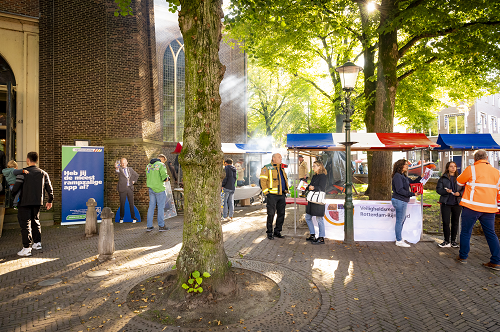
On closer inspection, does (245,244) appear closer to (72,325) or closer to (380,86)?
(72,325)

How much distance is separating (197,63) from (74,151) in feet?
23.9

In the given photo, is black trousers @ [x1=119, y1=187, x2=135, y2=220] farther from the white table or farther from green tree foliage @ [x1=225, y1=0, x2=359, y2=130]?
green tree foliage @ [x1=225, y1=0, x2=359, y2=130]

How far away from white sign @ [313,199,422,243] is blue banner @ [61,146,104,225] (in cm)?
769

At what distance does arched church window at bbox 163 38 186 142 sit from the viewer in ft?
56.4

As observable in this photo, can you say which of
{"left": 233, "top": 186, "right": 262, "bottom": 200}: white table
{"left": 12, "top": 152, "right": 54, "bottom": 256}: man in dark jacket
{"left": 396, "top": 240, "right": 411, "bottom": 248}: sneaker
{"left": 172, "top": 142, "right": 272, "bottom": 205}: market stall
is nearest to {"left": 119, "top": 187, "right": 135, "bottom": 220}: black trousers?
{"left": 172, "top": 142, "right": 272, "bottom": 205}: market stall

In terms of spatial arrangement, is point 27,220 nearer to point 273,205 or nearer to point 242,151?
point 273,205

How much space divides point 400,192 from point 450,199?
45.7 inches

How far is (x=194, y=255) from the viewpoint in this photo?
14.2 feet

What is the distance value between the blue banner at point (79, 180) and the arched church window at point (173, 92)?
703 cm

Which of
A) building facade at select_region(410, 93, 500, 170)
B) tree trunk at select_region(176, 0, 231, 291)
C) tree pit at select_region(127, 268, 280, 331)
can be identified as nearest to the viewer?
tree pit at select_region(127, 268, 280, 331)

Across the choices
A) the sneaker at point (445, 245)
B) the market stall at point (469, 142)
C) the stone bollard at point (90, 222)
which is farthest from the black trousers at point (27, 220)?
the market stall at point (469, 142)

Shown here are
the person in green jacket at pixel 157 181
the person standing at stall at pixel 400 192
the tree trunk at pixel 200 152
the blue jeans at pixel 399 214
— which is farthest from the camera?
the person in green jacket at pixel 157 181

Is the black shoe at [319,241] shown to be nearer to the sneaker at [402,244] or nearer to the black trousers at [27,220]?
the sneaker at [402,244]

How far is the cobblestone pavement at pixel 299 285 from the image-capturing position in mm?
3748
